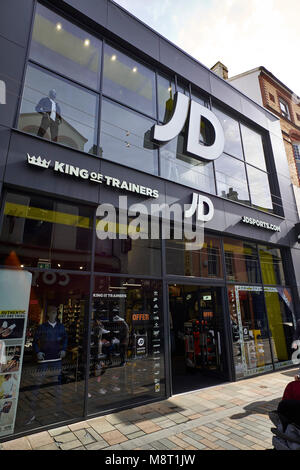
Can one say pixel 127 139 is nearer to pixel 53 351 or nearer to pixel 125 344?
pixel 125 344

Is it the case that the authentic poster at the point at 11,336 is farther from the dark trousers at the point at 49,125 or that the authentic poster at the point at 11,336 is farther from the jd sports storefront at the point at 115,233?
the dark trousers at the point at 49,125

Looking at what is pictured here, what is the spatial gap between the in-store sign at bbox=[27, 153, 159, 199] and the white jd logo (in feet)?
5.66

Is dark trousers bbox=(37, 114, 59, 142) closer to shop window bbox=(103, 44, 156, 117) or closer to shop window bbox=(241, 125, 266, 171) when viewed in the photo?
shop window bbox=(103, 44, 156, 117)

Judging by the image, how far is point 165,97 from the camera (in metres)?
7.92

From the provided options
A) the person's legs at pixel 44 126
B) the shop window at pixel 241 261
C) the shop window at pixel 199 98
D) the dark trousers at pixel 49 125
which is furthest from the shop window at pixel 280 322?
the person's legs at pixel 44 126

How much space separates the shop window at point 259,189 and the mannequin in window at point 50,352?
7846mm

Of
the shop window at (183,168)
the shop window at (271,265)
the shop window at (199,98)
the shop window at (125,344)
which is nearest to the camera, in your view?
the shop window at (125,344)

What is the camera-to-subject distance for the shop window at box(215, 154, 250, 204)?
28.5 feet

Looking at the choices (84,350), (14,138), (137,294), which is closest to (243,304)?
(137,294)

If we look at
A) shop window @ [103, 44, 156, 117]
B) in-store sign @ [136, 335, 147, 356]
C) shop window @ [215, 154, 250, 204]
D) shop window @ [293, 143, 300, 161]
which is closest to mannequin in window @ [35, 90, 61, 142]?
shop window @ [103, 44, 156, 117]

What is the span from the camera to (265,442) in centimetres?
373

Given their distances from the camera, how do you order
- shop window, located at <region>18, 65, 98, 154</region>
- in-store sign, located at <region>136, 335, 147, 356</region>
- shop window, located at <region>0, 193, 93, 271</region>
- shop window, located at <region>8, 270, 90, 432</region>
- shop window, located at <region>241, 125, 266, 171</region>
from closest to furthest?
shop window, located at <region>8, 270, 90, 432</region> < shop window, located at <region>0, 193, 93, 271</region> < shop window, located at <region>18, 65, 98, 154</region> < in-store sign, located at <region>136, 335, 147, 356</region> < shop window, located at <region>241, 125, 266, 171</region>

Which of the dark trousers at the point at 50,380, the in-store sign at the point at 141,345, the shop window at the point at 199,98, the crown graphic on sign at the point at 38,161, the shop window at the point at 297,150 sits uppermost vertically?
the shop window at the point at 297,150

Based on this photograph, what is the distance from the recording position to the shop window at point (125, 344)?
508 centimetres
